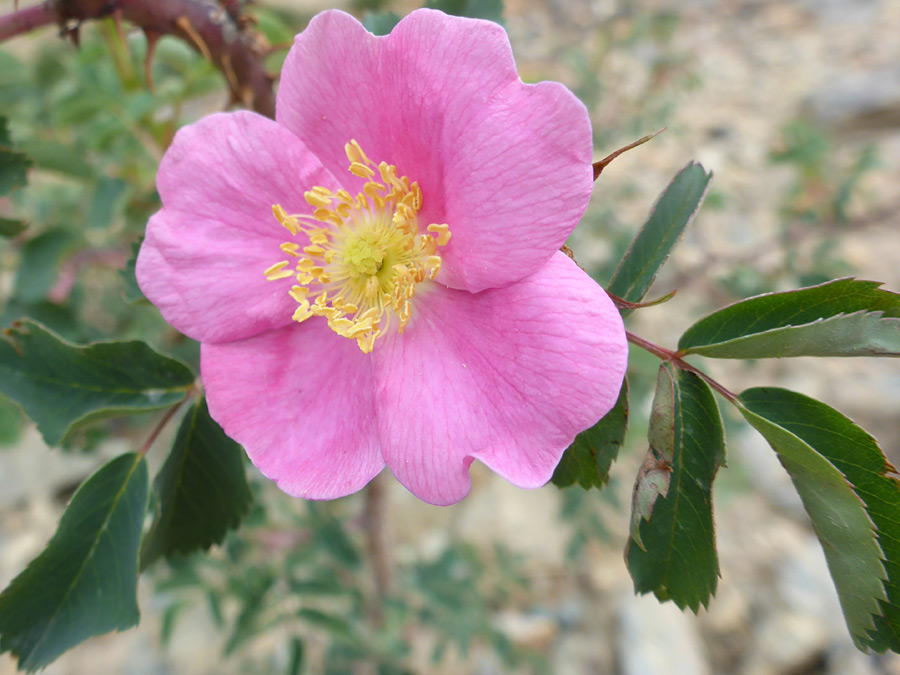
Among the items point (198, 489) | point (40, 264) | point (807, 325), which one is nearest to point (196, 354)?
point (40, 264)

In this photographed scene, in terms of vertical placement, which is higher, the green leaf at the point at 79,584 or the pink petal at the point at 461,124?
the pink petal at the point at 461,124

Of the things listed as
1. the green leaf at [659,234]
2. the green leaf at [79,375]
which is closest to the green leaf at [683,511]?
the green leaf at [659,234]

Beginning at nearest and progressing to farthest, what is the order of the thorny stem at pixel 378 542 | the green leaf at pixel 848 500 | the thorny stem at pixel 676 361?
the green leaf at pixel 848 500
the thorny stem at pixel 676 361
the thorny stem at pixel 378 542

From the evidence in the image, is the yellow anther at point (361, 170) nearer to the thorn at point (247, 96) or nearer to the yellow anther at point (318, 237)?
the yellow anther at point (318, 237)

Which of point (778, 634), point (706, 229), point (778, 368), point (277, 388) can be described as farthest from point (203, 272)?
point (706, 229)

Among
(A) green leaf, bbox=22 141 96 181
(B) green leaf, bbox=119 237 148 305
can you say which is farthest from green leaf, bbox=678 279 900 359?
(A) green leaf, bbox=22 141 96 181

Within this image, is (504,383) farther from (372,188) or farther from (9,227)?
(9,227)
